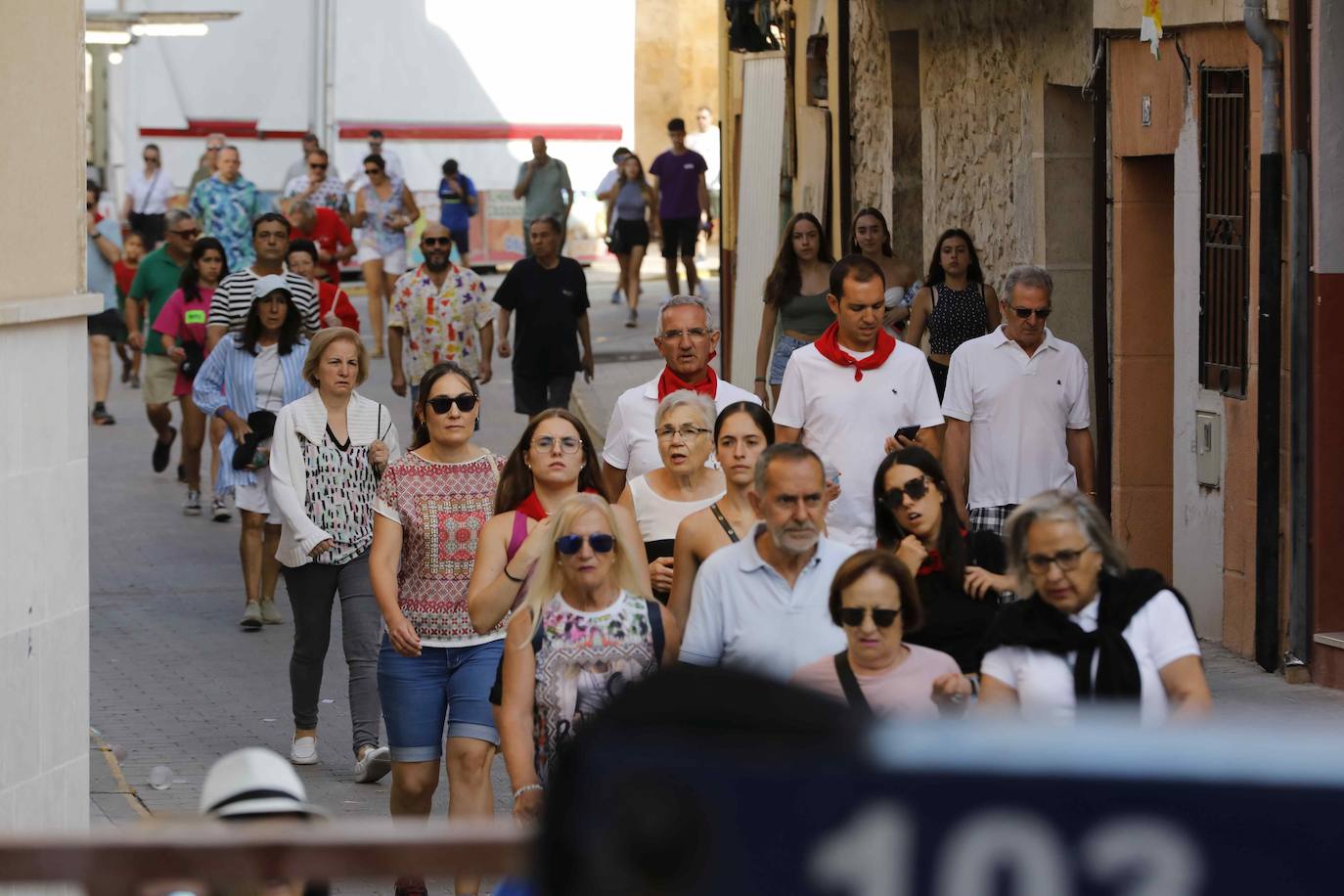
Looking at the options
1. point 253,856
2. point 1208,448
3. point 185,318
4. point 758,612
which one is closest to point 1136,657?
point 758,612

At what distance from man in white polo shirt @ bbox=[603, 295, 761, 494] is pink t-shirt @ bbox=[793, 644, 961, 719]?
2.82 meters

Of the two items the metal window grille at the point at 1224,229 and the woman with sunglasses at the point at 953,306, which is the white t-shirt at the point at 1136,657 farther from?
the woman with sunglasses at the point at 953,306

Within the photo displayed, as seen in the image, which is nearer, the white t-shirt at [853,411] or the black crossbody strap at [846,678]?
the black crossbody strap at [846,678]

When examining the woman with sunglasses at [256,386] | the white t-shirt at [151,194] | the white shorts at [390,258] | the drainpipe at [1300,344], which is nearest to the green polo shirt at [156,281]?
the woman with sunglasses at [256,386]

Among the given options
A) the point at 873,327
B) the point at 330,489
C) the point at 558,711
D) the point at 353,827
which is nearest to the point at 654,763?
the point at 353,827

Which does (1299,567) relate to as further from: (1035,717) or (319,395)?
(1035,717)

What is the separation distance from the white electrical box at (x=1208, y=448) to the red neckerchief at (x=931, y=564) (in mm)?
5031

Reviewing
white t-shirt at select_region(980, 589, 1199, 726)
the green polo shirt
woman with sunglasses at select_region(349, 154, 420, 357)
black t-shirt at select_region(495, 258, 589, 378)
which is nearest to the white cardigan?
white t-shirt at select_region(980, 589, 1199, 726)

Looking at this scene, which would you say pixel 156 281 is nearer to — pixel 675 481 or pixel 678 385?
pixel 678 385

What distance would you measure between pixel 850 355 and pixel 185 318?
7.10 meters

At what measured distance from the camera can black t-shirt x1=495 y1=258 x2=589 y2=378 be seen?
14.7 metres

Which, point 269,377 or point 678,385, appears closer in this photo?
point 678,385

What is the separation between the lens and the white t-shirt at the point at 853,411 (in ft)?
26.2

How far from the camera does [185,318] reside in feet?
46.9
